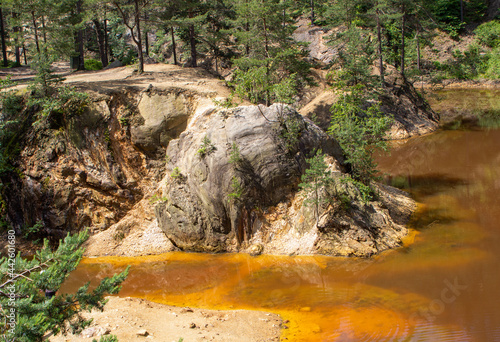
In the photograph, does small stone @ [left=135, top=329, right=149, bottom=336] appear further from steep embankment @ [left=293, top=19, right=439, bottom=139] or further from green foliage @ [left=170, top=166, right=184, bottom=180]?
steep embankment @ [left=293, top=19, right=439, bottom=139]

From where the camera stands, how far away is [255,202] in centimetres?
1504

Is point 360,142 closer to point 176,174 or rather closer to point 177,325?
point 176,174

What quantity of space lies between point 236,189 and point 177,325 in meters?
5.62

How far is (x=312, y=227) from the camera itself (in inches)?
563

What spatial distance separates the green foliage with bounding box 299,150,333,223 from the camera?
14.0m

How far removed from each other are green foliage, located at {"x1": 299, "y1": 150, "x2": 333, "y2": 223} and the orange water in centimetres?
191

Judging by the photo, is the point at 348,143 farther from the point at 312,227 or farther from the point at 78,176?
the point at 78,176

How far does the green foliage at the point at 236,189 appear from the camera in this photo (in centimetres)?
1467

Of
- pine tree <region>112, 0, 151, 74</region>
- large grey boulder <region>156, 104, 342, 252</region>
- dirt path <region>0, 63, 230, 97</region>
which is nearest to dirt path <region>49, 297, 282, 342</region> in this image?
large grey boulder <region>156, 104, 342, 252</region>

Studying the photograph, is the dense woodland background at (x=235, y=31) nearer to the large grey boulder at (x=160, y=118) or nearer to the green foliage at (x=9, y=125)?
the green foliage at (x=9, y=125)

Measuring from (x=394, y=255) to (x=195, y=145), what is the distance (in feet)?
26.2

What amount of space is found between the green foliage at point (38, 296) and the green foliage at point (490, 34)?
4639 cm

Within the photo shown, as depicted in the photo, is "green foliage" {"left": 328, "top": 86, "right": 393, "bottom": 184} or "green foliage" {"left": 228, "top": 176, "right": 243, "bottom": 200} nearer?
"green foliage" {"left": 228, "top": 176, "right": 243, "bottom": 200}

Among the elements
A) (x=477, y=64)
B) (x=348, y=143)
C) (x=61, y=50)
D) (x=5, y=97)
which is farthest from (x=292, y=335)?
(x=477, y=64)
